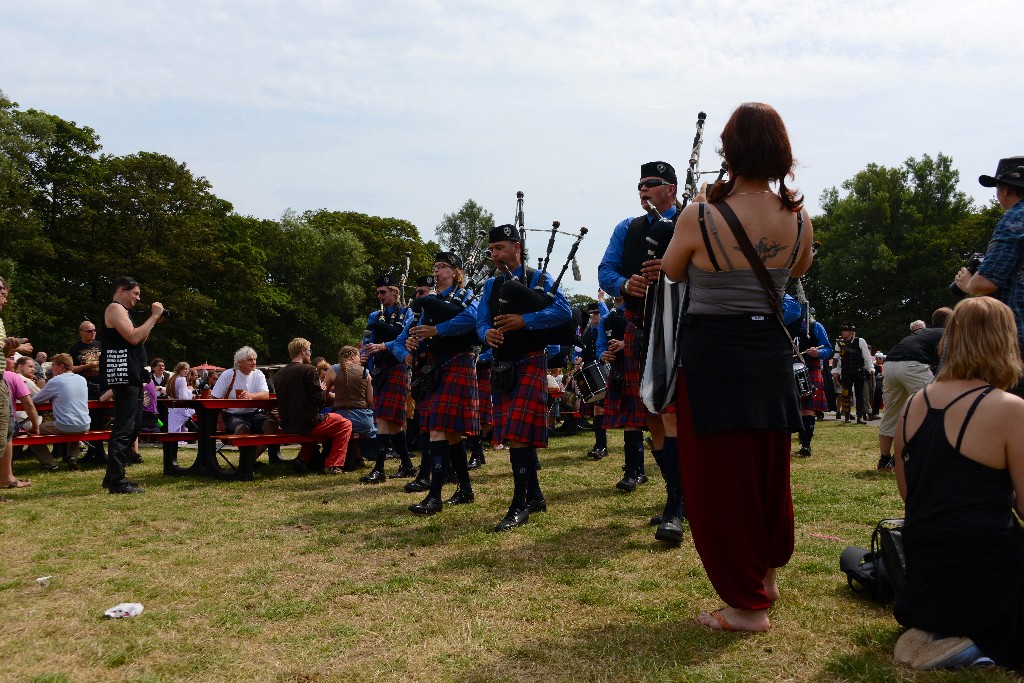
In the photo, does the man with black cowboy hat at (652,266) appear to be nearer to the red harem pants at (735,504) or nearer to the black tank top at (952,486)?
the red harem pants at (735,504)

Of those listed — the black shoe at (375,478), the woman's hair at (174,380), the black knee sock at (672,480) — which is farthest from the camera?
the woman's hair at (174,380)

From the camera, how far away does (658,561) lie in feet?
13.7

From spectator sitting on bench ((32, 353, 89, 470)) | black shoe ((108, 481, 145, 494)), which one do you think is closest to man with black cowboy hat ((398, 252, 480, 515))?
black shoe ((108, 481, 145, 494))

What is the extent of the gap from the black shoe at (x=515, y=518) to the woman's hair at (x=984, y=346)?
304 centimetres

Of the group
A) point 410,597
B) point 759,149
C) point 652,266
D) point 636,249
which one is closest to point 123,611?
point 410,597

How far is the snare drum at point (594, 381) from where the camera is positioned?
22.5 feet

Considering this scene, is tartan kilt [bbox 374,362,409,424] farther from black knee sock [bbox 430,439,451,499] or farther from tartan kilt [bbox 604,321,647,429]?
tartan kilt [bbox 604,321,647,429]

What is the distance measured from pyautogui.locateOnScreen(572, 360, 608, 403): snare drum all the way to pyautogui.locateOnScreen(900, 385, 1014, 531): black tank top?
414 cm

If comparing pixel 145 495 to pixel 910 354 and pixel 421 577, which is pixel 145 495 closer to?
pixel 421 577

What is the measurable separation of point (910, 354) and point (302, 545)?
590 cm

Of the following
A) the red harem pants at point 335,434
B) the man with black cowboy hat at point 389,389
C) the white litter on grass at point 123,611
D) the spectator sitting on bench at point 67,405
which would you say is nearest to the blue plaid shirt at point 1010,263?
the white litter on grass at point 123,611

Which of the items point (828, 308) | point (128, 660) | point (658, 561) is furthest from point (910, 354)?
point (828, 308)

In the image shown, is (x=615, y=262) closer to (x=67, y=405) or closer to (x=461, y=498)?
(x=461, y=498)

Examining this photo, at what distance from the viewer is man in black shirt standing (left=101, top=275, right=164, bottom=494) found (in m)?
7.32
